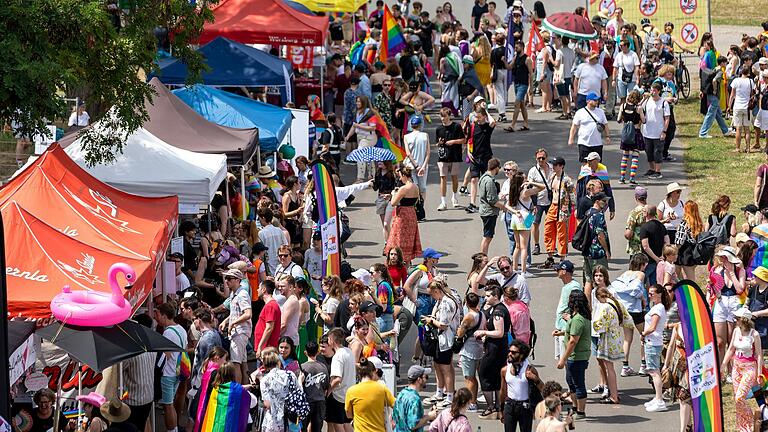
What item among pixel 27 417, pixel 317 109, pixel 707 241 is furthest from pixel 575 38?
pixel 27 417

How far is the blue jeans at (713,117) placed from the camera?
88.3ft

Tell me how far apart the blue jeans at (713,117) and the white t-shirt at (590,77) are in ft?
8.22

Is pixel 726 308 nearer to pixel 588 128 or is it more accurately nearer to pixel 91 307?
pixel 588 128

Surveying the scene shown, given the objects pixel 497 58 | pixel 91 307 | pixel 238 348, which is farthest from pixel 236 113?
pixel 91 307

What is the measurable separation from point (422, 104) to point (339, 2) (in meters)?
5.04

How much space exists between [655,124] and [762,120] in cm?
313

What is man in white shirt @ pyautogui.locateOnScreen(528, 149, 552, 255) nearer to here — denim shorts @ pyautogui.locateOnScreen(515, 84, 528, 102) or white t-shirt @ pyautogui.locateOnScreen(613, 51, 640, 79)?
denim shorts @ pyautogui.locateOnScreen(515, 84, 528, 102)

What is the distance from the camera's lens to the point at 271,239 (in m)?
17.6

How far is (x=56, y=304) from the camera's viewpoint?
11555mm

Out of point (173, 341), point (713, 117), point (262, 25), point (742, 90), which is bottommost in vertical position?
point (173, 341)

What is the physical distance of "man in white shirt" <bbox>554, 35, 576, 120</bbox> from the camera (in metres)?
27.3

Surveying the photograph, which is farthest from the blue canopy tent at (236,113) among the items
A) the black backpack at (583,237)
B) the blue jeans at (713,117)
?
the blue jeans at (713,117)

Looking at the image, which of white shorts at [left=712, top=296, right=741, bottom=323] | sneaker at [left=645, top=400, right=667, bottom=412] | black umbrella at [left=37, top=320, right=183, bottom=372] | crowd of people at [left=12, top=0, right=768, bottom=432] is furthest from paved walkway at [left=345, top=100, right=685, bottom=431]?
black umbrella at [left=37, top=320, right=183, bottom=372]

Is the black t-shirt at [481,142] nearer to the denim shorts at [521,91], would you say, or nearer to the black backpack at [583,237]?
the black backpack at [583,237]
